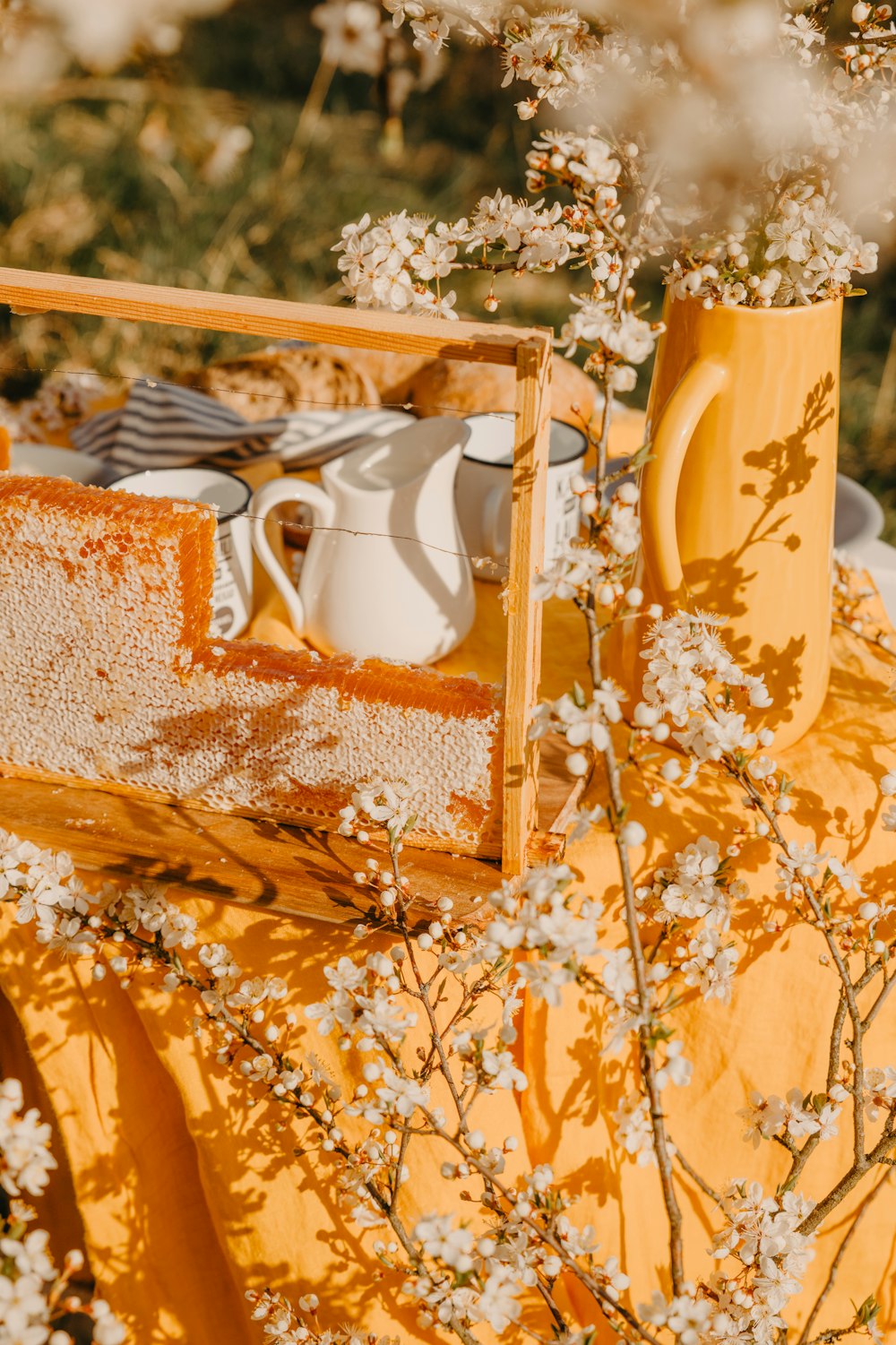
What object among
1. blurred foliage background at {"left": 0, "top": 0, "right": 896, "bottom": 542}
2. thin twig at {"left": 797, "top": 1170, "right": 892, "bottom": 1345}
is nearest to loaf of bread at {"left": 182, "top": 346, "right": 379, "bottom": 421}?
thin twig at {"left": 797, "top": 1170, "right": 892, "bottom": 1345}

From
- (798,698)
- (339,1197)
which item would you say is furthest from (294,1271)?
(798,698)

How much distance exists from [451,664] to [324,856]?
248 mm

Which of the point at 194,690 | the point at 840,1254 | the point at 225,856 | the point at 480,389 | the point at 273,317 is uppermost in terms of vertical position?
the point at 480,389

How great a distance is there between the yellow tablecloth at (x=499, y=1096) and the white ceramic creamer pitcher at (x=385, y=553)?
0.79ft

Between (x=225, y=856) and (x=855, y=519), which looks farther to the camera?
(x=855, y=519)

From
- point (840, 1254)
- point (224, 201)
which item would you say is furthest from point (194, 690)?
point (224, 201)

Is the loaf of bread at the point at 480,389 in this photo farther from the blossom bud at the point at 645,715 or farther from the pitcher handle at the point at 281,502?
the blossom bud at the point at 645,715

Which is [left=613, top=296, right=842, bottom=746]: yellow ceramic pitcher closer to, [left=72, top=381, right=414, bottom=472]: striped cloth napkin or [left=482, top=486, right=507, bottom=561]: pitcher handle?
[left=482, top=486, right=507, bottom=561]: pitcher handle

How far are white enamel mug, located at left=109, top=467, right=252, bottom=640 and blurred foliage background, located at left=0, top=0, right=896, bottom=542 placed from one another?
1.82 m

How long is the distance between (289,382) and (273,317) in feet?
2.67

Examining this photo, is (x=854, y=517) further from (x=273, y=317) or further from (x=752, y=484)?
(x=273, y=317)

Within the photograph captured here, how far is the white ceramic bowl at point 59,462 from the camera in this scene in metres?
1.21

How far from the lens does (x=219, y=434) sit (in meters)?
1.23

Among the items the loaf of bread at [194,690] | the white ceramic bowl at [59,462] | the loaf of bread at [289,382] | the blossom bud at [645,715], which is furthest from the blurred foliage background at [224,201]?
the blossom bud at [645,715]
